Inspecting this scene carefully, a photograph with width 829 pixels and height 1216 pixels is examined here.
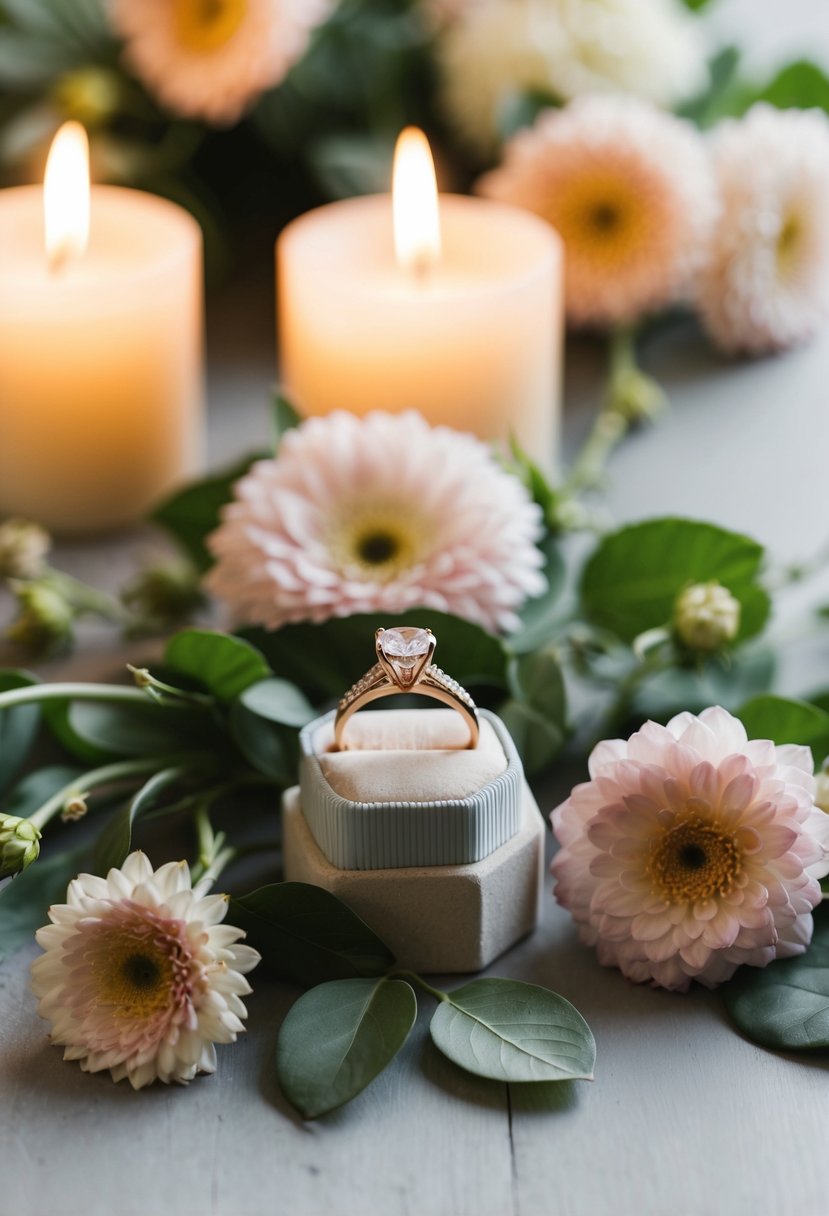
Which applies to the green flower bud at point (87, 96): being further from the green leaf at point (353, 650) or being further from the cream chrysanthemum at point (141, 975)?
the cream chrysanthemum at point (141, 975)

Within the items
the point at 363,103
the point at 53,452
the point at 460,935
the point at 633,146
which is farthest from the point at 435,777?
the point at 363,103

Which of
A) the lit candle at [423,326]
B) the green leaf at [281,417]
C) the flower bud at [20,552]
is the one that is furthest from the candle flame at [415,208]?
the flower bud at [20,552]

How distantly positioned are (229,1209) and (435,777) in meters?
0.13

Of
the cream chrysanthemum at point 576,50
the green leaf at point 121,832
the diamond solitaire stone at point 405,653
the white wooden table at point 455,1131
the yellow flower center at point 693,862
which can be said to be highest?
the cream chrysanthemum at point 576,50

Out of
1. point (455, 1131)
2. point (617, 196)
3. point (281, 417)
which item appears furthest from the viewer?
point (617, 196)

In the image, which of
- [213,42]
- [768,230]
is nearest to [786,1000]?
[768,230]

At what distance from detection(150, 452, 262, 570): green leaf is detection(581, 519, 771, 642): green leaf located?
Result: 0.15 m

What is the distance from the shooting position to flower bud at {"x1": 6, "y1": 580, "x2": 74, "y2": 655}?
60cm

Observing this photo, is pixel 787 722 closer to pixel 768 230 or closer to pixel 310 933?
pixel 310 933

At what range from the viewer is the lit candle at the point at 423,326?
637mm

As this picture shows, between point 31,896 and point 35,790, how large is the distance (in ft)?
0.15

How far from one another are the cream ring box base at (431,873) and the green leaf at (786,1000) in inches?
2.7

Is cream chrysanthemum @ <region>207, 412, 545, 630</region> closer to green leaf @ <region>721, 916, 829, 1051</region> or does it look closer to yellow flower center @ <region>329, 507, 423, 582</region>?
yellow flower center @ <region>329, 507, 423, 582</region>

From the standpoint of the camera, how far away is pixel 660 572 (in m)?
0.56
